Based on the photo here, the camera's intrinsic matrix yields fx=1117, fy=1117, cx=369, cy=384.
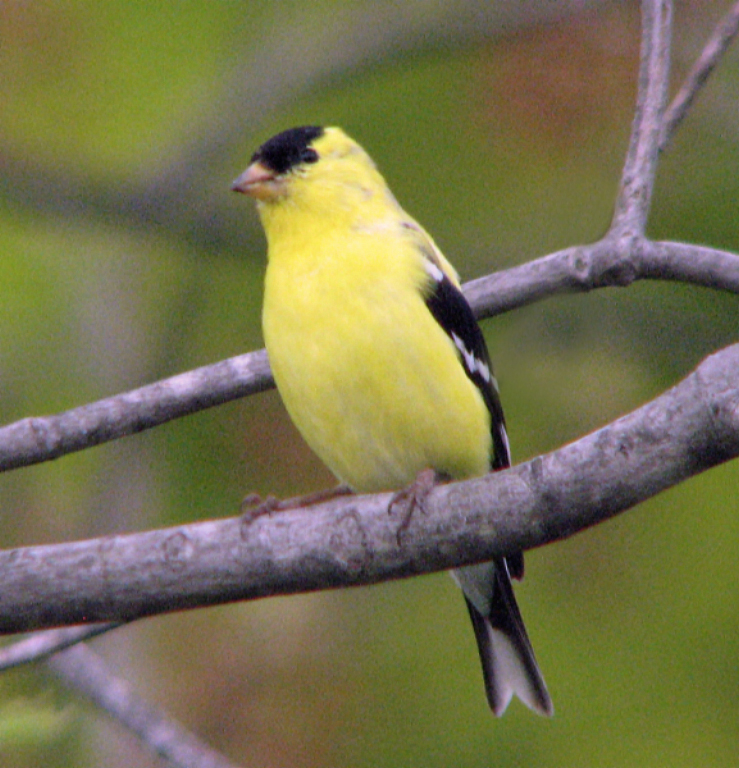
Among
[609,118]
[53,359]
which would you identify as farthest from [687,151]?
[53,359]

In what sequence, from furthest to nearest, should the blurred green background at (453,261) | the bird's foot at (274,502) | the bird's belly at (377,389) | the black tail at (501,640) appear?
the blurred green background at (453,261) < the black tail at (501,640) < the bird's foot at (274,502) < the bird's belly at (377,389)

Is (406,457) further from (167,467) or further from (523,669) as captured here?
(167,467)

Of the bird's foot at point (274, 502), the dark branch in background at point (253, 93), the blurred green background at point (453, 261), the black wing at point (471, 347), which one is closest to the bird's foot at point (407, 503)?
the bird's foot at point (274, 502)

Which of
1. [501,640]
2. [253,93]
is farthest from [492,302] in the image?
[253,93]

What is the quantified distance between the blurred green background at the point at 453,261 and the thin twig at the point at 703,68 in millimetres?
1478

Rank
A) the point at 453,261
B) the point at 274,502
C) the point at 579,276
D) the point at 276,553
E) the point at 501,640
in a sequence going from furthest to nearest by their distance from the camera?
the point at 453,261, the point at 501,640, the point at 274,502, the point at 579,276, the point at 276,553

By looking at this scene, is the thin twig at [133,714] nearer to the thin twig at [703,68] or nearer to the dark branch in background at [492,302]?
the dark branch in background at [492,302]

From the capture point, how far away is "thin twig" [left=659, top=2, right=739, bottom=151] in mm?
3234

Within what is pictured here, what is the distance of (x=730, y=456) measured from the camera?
2.45 meters

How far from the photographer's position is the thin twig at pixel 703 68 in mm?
3234

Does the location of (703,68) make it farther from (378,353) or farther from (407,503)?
(407,503)

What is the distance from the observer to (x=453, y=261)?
5.42 metres

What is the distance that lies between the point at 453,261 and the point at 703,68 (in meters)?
2.28

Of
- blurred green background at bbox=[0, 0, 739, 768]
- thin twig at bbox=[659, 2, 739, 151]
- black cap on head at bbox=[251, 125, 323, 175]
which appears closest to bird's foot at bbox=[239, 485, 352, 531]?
blurred green background at bbox=[0, 0, 739, 768]
